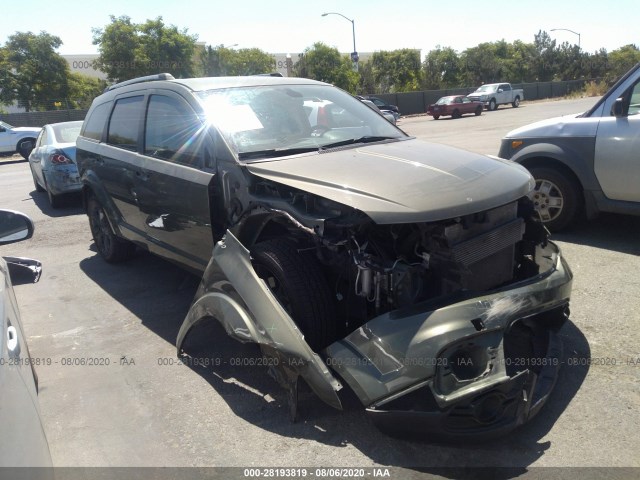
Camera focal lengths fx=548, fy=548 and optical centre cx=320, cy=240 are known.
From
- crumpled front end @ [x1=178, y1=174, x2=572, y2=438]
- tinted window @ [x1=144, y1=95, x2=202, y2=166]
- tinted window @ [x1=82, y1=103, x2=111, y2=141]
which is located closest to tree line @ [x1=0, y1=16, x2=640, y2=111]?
tinted window @ [x1=82, y1=103, x2=111, y2=141]

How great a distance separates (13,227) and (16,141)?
21.9m

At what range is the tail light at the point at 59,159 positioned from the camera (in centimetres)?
939

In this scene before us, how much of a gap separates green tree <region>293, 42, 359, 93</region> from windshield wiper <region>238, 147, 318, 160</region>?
4442cm

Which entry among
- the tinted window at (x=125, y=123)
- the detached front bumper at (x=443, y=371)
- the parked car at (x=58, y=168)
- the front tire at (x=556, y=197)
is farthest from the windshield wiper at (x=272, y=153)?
A: the parked car at (x=58, y=168)

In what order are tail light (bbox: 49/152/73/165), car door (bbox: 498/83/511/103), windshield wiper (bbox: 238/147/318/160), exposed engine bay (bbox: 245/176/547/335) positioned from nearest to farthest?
exposed engine bay (bbox: 245/176/547/335), windshield wiper (bbox: 238/147/318/160), tail light (bbox: 49/152/73/165), car door (bbox: 498/83/511/103)

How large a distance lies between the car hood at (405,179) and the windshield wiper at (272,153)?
15 centimetres

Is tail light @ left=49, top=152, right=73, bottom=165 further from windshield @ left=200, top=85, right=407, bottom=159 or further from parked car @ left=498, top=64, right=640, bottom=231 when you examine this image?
parked car @ left=498, top=64, right=640, bottom=231

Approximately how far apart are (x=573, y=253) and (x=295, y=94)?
3.18 meters

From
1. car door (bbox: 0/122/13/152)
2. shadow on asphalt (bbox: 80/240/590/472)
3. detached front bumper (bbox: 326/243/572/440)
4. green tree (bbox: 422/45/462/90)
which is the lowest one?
shadow on asphalt (bbox: 80/240/590/472)

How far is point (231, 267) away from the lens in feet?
11.0

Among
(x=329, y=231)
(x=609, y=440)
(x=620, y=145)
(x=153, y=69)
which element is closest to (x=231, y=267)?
(x=329, y=231)

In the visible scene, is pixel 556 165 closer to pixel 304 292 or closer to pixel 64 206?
pixel 304 292

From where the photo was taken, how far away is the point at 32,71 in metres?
41.7

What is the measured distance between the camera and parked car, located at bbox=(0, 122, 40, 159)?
21.6 meters
